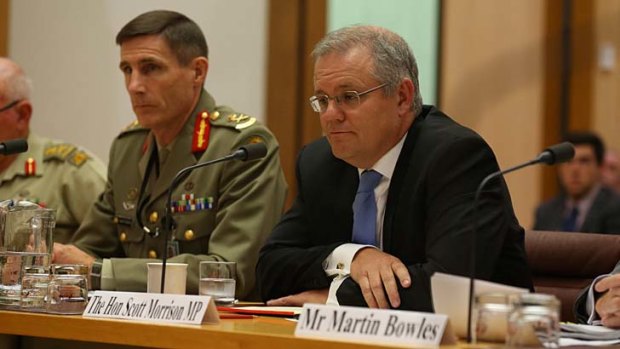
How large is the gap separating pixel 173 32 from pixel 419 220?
1.27m

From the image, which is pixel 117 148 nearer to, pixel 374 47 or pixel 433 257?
pixel 374 47

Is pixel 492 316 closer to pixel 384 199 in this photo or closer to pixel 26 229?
pixel 384 199

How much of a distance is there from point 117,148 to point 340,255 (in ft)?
4.77

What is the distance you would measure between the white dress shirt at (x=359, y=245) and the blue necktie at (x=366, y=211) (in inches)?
0.4

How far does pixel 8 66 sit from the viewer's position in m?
4.20

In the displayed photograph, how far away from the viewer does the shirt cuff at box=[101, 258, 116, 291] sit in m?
3.32

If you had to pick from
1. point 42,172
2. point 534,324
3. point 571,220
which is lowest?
point 571,220

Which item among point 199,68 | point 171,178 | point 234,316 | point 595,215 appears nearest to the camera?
point 234,316

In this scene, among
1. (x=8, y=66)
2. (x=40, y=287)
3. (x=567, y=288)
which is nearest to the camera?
(x=40, y=287)

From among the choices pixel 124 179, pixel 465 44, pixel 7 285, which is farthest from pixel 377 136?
pixel 465 44

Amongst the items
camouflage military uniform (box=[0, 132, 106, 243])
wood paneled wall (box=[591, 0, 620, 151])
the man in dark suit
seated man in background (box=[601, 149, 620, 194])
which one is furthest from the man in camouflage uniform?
wood paneled wall (box=[591, 0, 620, 151])

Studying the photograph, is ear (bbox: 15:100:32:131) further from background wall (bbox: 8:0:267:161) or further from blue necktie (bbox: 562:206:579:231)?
blue necktie (bbox: 562:206:579:231)

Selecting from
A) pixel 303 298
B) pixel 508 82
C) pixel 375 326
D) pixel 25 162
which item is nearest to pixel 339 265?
pixel 303 298

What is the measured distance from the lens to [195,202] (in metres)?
3.52
